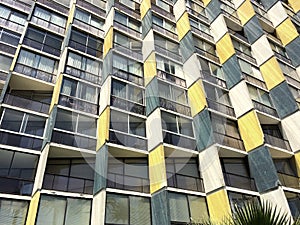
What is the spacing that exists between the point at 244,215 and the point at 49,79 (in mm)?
13983

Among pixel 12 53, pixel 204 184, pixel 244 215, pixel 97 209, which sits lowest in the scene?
pixel 244 215

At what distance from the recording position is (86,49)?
1822cm

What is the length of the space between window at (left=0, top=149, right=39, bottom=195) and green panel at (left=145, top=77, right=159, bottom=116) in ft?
22.3

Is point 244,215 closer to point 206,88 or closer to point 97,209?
point 97,209

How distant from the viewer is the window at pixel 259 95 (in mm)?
19672

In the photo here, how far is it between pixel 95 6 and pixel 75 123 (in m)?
11.3

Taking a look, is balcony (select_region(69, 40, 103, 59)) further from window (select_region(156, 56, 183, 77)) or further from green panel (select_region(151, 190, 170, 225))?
green panel (select_region(151, 190, 170, 225))

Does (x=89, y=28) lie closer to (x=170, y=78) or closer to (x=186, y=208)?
(x=170, y=78)

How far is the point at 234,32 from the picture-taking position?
23953 millimetres

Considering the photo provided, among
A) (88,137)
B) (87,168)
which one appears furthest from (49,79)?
(87,168)

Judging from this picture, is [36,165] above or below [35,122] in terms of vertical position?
below

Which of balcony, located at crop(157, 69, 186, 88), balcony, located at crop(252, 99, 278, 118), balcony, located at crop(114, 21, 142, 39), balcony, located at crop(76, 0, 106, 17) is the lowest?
balcony, located at crop(252, 99, 278, 118)

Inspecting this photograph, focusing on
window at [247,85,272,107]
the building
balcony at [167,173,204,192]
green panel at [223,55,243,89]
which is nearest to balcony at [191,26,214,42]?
the building

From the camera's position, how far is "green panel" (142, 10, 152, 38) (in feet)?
67.7
